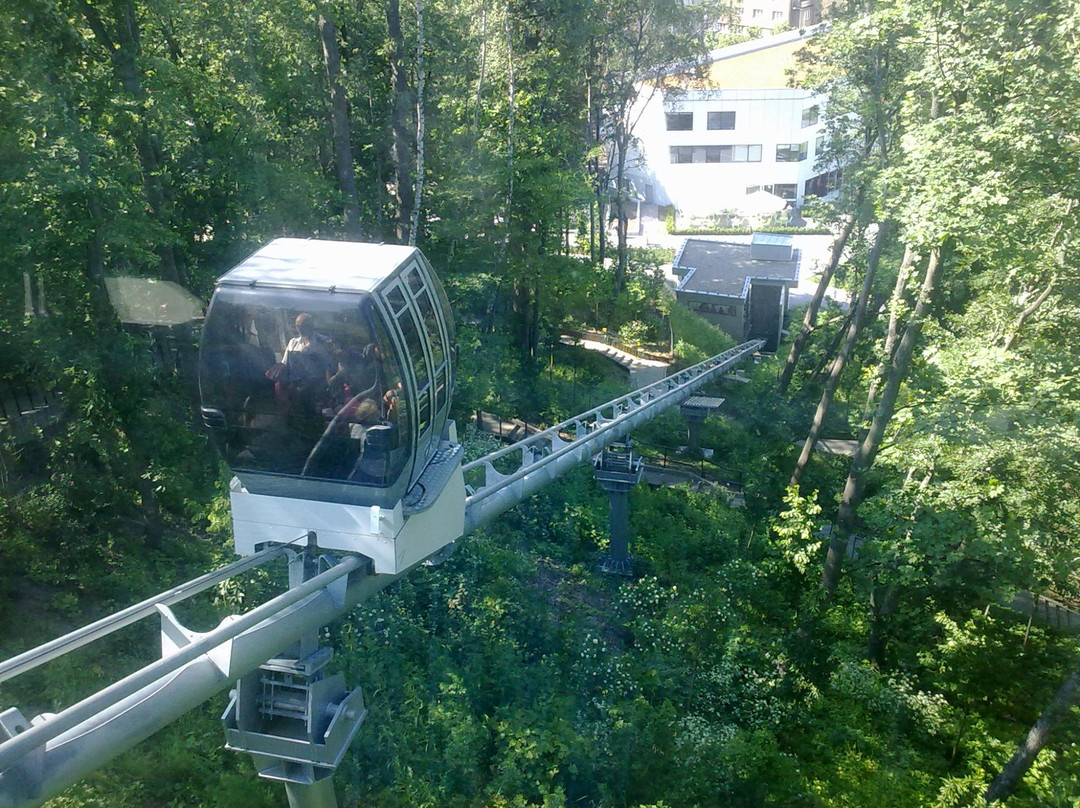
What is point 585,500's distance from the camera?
659 inches

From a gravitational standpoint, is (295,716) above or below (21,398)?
below

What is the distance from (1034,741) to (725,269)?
25595 millimetres

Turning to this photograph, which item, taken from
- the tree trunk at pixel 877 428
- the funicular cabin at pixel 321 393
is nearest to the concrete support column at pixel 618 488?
the tree trunk at pixel 877 428

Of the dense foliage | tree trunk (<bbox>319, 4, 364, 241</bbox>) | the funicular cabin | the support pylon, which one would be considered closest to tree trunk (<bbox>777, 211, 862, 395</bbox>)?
the dense foliage

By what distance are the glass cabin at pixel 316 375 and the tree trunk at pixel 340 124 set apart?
10437mm

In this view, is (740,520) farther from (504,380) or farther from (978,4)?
(978,4)

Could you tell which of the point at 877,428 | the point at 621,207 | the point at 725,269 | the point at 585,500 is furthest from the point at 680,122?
the point at 877,428

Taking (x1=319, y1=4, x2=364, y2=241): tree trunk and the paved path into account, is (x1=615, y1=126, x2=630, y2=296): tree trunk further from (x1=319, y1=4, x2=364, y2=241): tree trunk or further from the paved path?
(x1=319, y1=4, x2=364, y2=241): tree trunk

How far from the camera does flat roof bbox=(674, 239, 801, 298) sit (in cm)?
3238

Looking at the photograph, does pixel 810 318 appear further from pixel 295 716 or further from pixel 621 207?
pixel 295 716

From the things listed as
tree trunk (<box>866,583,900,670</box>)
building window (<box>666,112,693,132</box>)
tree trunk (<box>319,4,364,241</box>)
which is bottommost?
tree trunk (<box>866,583,900,670</box>)

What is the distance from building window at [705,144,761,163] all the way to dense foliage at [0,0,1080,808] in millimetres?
28729

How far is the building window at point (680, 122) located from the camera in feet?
152

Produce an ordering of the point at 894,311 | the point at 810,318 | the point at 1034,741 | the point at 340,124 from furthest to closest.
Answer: the point at 810,318
the point at 340,124
the point at 894,311
the point at 1034,741
